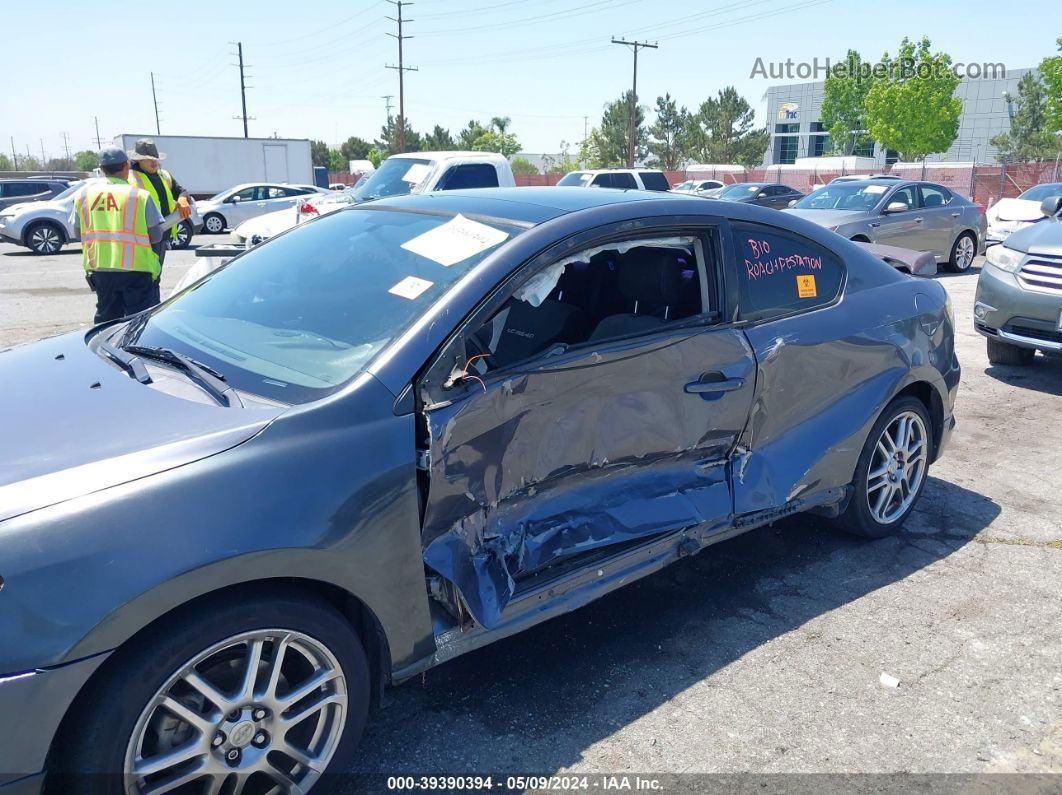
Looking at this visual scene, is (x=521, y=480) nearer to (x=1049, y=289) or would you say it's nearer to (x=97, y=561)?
(x=97, y=561)

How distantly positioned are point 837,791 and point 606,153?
3195 inches

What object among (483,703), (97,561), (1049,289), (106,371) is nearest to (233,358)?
(106,371)

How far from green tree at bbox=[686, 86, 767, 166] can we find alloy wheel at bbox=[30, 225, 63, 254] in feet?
229

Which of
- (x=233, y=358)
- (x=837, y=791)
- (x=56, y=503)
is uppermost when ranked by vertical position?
(x=233, y=358)

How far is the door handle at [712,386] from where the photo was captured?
10.6 ft

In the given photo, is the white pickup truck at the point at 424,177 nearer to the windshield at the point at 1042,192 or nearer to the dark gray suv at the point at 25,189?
the windshield at the point at 1042,192

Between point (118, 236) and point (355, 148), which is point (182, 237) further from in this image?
point (355, 148)

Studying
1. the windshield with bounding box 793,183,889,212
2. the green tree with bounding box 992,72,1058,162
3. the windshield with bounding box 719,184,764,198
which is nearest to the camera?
the windshield with bounding box 793,183,889,212

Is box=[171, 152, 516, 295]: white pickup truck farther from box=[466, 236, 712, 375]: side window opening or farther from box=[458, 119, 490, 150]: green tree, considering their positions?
box=[458, 119, 490, 150]: green tree

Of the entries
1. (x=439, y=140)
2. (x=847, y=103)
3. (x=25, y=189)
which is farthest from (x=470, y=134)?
(x=25, y=189)

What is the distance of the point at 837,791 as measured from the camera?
257 cm

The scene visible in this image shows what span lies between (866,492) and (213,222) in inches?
828

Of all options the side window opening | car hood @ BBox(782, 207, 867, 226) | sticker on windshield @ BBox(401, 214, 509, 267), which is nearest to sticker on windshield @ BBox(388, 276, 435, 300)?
sticker on windshield @ BBox(401, 214, 509, 267)

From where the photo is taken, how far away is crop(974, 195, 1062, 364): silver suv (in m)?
6.84
